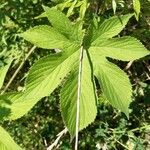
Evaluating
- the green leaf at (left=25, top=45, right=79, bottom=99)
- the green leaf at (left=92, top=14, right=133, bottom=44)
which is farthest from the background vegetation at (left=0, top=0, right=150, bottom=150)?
the green leaf at (left=25, top=45, right=79, bottom=99)

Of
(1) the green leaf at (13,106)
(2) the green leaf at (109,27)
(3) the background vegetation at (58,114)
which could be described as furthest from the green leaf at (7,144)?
(3) the background vegetation at (58,114)

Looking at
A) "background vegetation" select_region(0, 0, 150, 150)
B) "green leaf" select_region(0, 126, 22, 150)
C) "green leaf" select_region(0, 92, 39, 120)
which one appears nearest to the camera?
"green leaf" select_region(0, 126, 22, 150)

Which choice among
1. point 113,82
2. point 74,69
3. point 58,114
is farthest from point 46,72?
point 58,114

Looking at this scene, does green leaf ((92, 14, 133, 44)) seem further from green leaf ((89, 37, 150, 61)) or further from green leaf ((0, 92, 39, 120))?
green leaf ((0, 92, 39, 120))

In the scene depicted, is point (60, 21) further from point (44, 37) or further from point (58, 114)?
point (58, 114)

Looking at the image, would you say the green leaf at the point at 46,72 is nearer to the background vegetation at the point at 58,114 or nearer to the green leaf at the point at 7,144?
the green leaf at the point at 7,144

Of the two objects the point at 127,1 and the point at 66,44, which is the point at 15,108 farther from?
the point at 127,1
